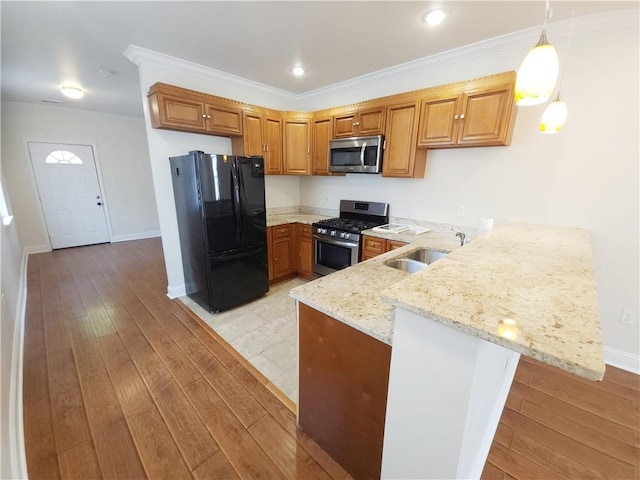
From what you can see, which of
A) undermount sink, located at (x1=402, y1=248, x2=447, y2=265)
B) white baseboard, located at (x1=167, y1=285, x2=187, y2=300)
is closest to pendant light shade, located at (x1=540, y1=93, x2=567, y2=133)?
undermount sink, located at (x1=402, y1=248, x2=447, y2=265)

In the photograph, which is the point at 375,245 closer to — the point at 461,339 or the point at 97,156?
the point at 461,339

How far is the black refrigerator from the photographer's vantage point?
2.61m

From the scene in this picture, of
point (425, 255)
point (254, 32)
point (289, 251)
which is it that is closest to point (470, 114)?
point (425, 255)

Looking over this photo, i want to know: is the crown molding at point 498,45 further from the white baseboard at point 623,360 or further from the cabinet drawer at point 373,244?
the white baseboard at point 623,360

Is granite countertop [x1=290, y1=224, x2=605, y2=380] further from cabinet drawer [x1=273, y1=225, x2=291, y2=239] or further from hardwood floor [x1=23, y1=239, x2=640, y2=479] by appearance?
cabinet drawer [x1=273, y1=225, x2=291, y2=239]

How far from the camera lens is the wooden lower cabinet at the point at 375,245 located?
2.71m

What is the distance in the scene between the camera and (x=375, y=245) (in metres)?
2.86

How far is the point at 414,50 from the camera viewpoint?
254 centimetres

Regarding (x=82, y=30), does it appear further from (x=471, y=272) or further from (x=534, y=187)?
(x=534, y=187)

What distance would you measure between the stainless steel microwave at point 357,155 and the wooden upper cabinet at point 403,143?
0.31 ft

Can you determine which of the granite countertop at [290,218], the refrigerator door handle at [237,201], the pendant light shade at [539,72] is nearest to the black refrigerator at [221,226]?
the refrigerator door handle at [237,201]

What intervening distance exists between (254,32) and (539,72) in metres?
2.18

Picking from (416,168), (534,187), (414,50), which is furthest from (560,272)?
(414,50)

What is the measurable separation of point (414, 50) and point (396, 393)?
2.95 m
